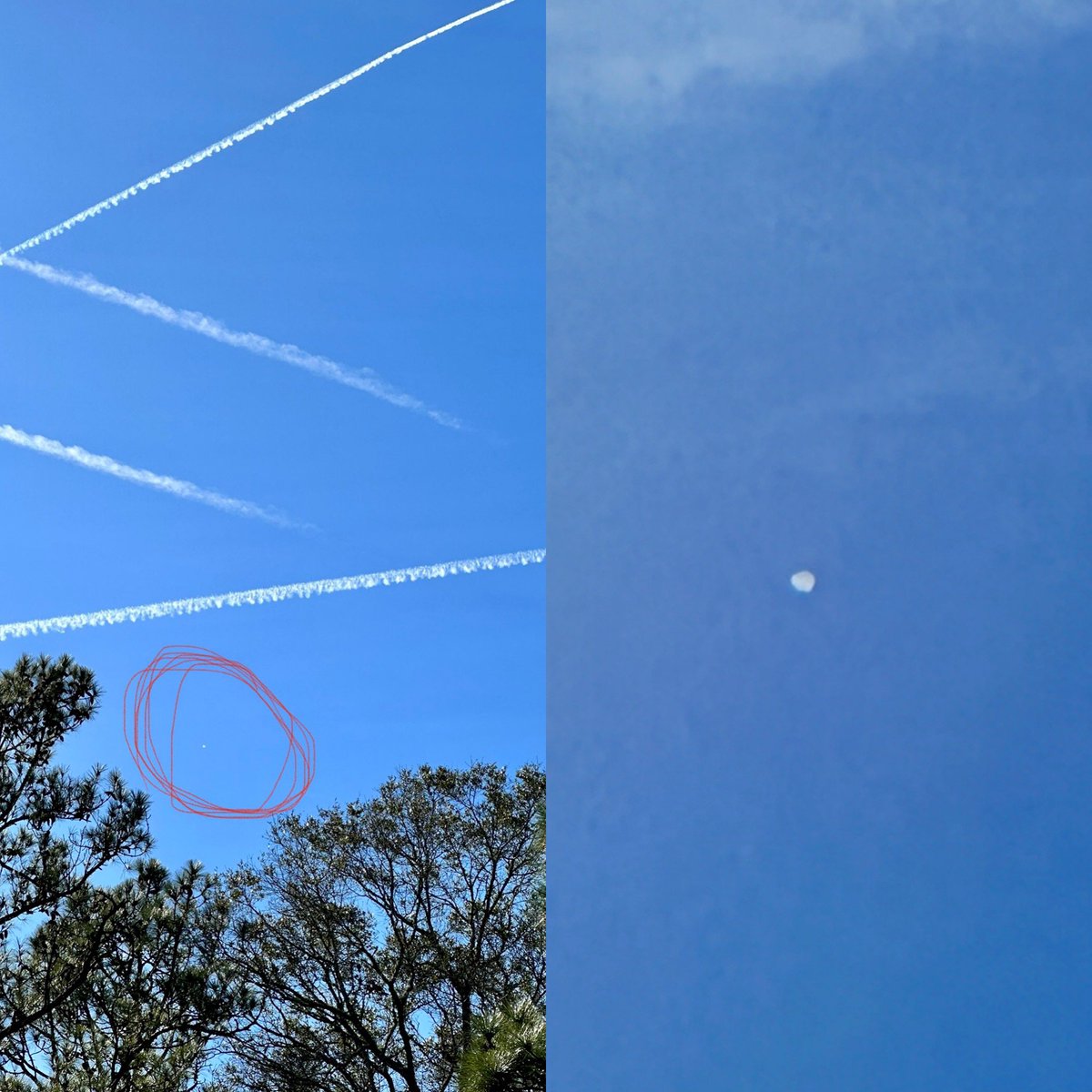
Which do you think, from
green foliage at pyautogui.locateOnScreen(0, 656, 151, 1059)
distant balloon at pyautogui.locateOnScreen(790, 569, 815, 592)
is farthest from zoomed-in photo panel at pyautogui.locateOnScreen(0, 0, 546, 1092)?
distant balloon at pyautogui.locateOnScreen(790, 569, 815, 592)

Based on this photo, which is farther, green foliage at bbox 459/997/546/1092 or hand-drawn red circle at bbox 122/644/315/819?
hand-drawn red circle at bbox 122/644/315/819

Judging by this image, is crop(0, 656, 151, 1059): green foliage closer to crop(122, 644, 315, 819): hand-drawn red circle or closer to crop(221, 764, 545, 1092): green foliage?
crop(122, 644, 315, 819): hand-drawn red circle

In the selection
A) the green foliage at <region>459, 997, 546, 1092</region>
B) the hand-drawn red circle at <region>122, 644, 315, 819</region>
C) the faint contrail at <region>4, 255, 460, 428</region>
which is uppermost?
the faint contrail at <region>4, 255, 460, 428</region>

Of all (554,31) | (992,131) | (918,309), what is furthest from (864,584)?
(554,31)

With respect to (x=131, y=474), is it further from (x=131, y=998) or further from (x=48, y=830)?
(x=131, y=998)

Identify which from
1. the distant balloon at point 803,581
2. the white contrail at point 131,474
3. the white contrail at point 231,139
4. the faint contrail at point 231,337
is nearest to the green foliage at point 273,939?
the white contrail at point 131,474

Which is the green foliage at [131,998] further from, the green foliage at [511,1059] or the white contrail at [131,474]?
the white contrail at [131,474]
